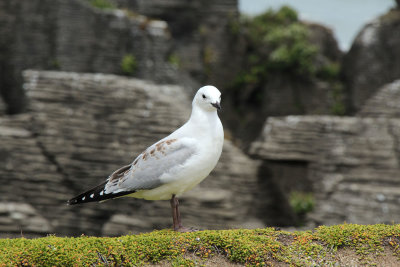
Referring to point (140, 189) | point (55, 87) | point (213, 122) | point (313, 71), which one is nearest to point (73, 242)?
point (140, 189)

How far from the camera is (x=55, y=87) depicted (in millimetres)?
14031

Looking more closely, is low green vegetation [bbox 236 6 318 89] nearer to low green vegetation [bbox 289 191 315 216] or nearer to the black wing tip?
low green vegetation [bbox 289 191 315 216]

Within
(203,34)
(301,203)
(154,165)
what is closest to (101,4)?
(203,34)

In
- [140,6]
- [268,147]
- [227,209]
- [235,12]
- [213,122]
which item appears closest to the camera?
[213,122]

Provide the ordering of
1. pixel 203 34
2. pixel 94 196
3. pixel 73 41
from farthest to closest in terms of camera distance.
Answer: pixel 203 34
pixel 73 41
pixel 94 196

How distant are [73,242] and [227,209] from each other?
318 inches

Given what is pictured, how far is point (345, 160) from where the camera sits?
1351 cm

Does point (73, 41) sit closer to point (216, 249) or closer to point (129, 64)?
point (129, 64)

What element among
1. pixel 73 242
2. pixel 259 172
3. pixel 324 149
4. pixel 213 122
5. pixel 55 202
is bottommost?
pixel 55 202

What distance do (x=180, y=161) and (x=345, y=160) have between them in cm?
853

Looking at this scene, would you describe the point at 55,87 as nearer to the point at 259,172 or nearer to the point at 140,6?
the point at 259,172

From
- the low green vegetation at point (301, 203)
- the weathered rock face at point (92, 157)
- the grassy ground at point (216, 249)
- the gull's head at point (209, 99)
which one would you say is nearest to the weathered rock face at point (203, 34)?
the weathered rock face at point (92, 157)

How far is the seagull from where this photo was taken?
580 cm

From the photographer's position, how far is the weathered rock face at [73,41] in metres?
19.5
